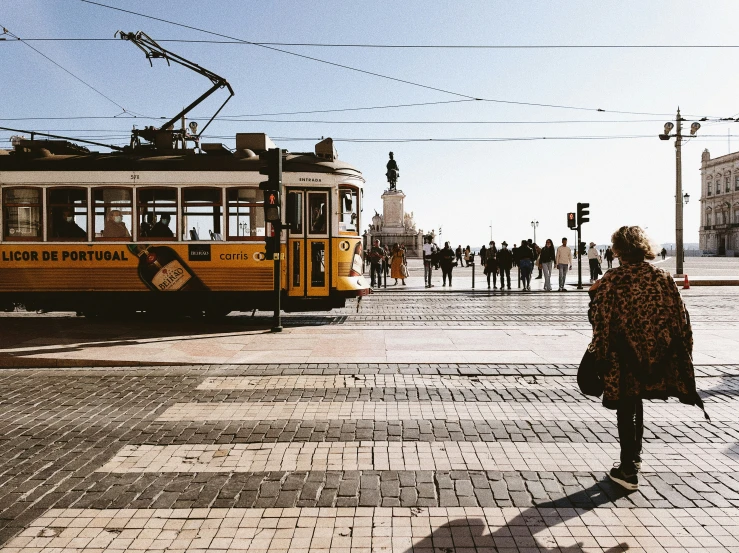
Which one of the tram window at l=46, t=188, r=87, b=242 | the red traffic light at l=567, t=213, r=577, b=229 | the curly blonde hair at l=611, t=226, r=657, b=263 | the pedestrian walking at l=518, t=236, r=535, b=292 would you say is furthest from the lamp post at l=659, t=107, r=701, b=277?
the curly blonde hair at l=611, t=226, r=657, b=263

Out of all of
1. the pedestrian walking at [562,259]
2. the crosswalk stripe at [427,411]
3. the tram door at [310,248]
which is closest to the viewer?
the crosswalk stripe at [427,411]

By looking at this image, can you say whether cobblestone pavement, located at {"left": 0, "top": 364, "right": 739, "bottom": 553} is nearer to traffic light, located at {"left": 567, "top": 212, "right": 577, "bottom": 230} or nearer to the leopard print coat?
the leopard print coat

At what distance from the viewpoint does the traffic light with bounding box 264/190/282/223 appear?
11031mm

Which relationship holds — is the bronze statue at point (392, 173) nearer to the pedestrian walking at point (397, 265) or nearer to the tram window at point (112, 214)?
the pedestrian walking at point (397, 265)

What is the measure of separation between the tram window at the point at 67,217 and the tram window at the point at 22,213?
0.80 feet

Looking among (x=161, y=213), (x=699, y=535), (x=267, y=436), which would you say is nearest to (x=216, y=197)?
(x=161, y=213)

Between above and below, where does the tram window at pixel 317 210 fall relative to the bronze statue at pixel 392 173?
below

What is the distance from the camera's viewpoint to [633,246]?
4047mm

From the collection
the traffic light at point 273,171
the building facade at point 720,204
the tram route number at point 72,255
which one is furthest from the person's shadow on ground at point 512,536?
the building facade at point 720,204

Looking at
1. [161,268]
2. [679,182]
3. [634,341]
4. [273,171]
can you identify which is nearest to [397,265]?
[679,182]

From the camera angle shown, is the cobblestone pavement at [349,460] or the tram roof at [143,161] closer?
the cobblestone pavement at [349,460]

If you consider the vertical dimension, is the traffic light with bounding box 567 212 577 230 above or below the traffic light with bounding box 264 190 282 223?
above

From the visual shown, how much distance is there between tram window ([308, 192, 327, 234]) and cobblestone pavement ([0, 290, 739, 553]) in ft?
15.7

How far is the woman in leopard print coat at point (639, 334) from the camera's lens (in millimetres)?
3949
